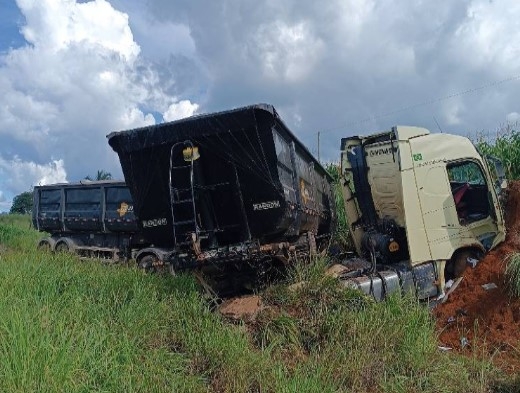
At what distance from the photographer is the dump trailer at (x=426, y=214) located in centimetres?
768

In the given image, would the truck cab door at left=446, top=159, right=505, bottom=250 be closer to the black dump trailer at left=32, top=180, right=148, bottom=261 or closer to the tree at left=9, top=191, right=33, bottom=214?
the black dump trailer at left=32, top=180, right=148, bottom=261

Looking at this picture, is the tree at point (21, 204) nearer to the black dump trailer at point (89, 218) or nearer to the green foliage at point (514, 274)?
the black dump trailer at point (89, 218)

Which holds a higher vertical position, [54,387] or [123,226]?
[123,226]

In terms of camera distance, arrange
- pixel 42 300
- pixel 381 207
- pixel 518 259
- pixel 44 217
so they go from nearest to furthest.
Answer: pixel 42 300, pixel 518 259, pixel 381 207, pixel 44 217

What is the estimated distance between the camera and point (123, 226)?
1480 centimetres

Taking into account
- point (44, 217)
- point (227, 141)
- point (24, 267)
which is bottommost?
point (24, 267)

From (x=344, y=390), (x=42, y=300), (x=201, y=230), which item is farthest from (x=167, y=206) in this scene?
→ (x=344, y=390)

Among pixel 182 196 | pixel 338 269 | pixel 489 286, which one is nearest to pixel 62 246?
pixel 182 196

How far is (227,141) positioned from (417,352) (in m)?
3.53

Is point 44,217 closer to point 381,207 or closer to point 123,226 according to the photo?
point 123,226

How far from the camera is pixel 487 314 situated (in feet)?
21.3

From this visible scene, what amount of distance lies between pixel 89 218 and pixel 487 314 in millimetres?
12125

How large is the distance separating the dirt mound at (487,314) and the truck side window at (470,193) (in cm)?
67

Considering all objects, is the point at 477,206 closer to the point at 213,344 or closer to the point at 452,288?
the point at 452,288
